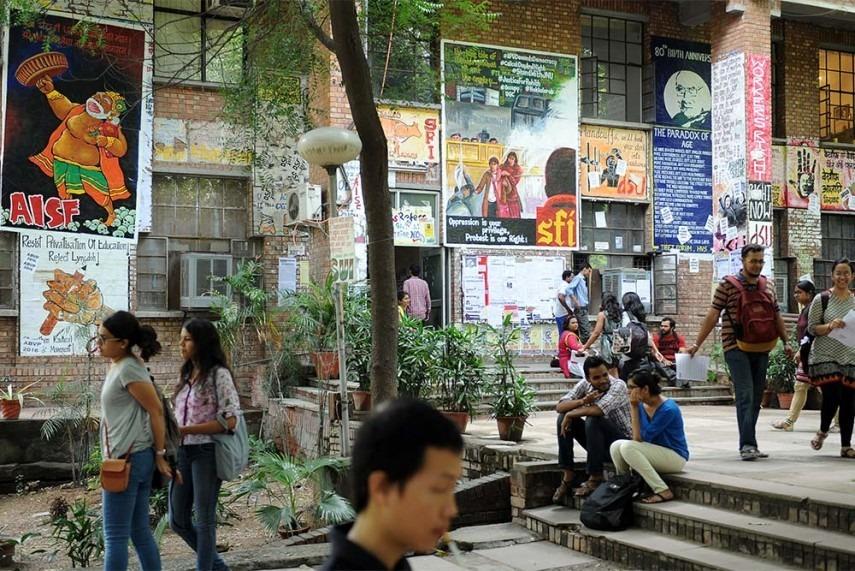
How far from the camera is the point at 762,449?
8367 mm

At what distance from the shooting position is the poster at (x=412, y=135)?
50.6ft

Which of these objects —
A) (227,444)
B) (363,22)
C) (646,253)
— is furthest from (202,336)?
(646,253)

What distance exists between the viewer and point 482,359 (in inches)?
388

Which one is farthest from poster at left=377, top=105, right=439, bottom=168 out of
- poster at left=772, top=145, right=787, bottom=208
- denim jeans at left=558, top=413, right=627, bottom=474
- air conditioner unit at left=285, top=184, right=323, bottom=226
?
denim jeans at left=558, top=413, right=627, bottom=474

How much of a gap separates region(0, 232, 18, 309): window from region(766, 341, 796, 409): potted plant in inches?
438

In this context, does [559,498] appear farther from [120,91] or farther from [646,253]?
[646,253]

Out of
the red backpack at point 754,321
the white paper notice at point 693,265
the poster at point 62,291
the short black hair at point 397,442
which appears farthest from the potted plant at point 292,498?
the white paper notice at point 693,265

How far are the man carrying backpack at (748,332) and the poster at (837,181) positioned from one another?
13.0m

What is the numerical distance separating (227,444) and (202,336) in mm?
665

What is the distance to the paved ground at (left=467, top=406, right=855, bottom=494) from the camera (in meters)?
6.71

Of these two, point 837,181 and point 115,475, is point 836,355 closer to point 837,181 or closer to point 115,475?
point 115,475

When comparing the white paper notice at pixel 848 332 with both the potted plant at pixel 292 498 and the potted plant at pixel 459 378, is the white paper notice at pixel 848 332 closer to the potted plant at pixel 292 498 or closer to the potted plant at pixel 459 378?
the potted plant at pixel 459 378

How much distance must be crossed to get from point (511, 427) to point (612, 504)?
278cm

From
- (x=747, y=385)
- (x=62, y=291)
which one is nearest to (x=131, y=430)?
(x=747, y=385)
